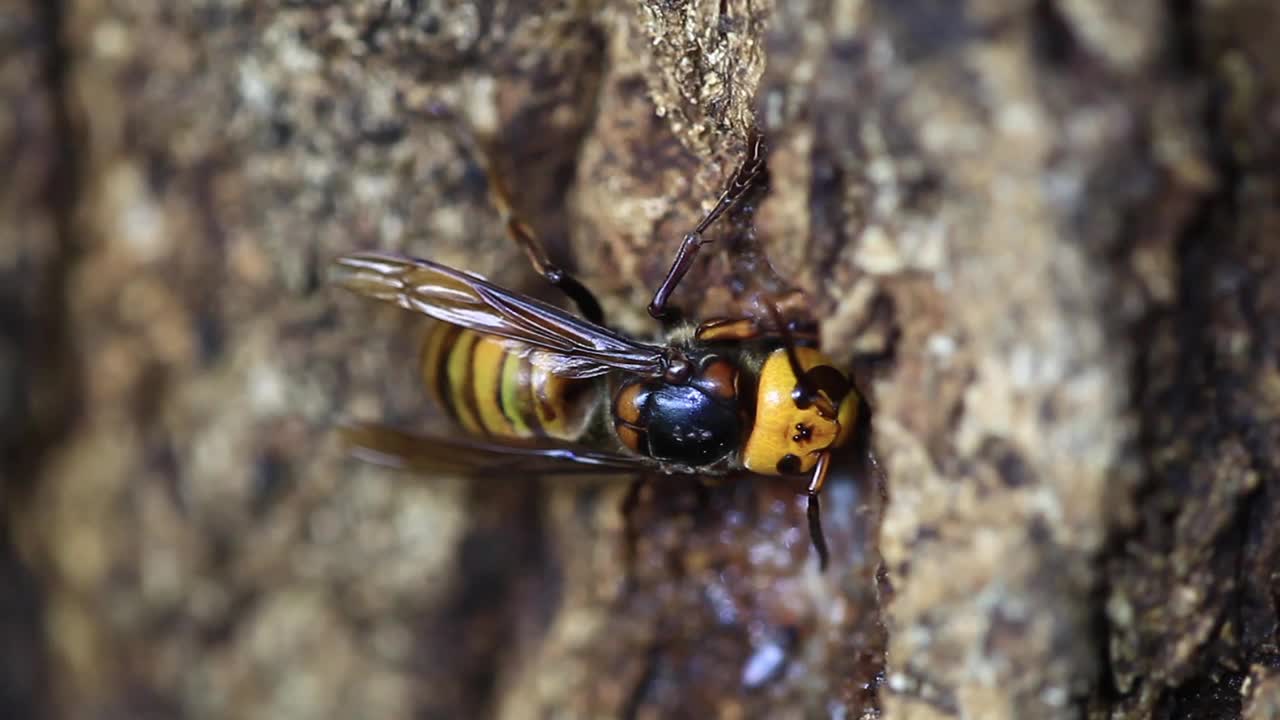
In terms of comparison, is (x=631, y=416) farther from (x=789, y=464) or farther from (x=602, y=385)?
(x=789, y=464)

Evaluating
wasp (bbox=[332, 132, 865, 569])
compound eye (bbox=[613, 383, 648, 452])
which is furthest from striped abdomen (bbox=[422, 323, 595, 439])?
compound eye (bbox=[613, 383, 648, 452])

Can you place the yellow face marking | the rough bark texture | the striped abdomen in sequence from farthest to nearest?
the striped abdomen → the yellow face marking → the rough bark texture

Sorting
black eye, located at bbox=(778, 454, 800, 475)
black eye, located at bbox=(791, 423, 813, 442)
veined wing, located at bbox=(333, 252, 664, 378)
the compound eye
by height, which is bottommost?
black eye, located at bbox=(778, 454, 800, 475)

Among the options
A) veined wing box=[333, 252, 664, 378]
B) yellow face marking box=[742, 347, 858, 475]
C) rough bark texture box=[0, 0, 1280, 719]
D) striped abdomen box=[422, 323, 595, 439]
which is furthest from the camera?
striped abdomen box=[422, 323, 595, 439]

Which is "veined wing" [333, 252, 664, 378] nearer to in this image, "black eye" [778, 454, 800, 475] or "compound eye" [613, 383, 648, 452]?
"compound eye" [613, 383, 648, 452]

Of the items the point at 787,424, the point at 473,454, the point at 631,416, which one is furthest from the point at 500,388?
the point at 787,424

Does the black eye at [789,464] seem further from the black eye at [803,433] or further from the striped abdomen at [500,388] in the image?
the striped abdomen at [500,388]

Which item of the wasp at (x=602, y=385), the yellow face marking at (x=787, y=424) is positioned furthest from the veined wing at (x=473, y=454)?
the yellow face marking at (x=787, y=424)
